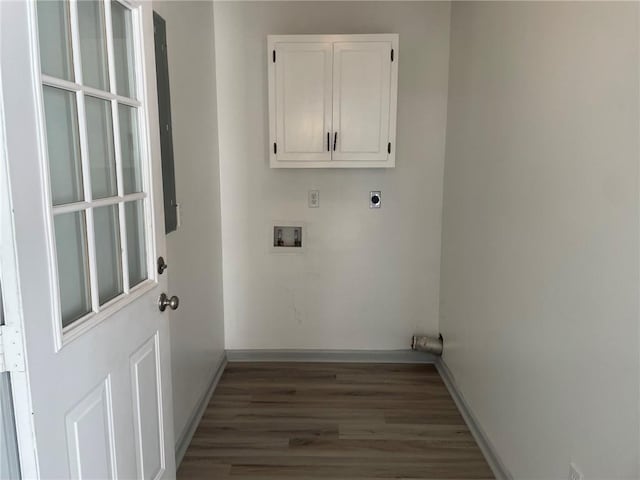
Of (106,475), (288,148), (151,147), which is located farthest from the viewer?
(288,148)

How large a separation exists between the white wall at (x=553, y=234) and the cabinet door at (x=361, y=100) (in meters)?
0.50

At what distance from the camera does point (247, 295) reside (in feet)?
10.7

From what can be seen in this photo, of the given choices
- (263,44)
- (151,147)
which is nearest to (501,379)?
(151,147)

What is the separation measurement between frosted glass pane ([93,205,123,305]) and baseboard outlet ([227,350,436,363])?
6.79ft

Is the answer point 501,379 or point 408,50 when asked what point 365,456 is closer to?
point 501,379

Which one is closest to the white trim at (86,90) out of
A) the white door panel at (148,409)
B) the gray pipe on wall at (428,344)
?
the white door panel at (148,409)

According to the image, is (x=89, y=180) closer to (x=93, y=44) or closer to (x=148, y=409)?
(x=93, y=44)

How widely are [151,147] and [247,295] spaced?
1902 millimetres

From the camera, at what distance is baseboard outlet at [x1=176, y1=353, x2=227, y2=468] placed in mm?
2207

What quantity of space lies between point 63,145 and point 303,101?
1.87 metres

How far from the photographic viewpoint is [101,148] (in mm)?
1282

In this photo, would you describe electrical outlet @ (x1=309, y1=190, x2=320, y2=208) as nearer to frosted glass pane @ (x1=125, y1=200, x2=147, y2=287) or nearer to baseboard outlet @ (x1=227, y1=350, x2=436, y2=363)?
baseboard outlet @ (x1=227, y1=350, x2=436, y2=363)

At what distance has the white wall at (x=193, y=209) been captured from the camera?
221 centimetres

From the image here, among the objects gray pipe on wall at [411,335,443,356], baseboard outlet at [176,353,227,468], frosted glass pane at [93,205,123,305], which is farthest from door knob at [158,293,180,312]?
gray pipe on wall at [411,335,443,356]
